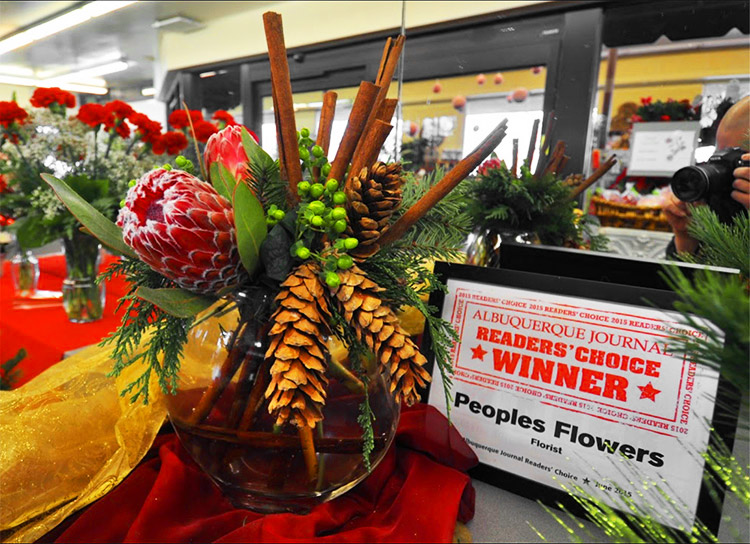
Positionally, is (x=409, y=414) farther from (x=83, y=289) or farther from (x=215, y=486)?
(x=83, y=289)

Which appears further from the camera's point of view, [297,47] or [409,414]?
[297,47]

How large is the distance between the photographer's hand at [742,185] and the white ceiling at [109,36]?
6.86ft

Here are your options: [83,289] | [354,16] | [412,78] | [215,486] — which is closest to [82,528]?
[215,486]

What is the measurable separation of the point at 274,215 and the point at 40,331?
0.96 metres

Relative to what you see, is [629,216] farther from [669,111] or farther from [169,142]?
Answer: [169,142]

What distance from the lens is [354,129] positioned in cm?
37

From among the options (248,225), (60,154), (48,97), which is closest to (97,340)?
(60,154)

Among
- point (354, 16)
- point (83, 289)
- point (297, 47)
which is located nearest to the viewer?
point (83, 289)

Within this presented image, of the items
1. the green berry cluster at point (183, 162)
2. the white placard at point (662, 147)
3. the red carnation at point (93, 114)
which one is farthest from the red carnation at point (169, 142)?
the white placard at point (662, 147)

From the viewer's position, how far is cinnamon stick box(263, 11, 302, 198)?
14.1 inches

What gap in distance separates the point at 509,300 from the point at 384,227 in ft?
0.58

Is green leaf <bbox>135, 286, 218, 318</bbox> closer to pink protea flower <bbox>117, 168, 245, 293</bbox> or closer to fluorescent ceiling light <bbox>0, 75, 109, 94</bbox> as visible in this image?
pink protea flower <bbox>117, 168, 245, 293</bbox>

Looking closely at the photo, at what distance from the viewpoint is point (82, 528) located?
0.37m

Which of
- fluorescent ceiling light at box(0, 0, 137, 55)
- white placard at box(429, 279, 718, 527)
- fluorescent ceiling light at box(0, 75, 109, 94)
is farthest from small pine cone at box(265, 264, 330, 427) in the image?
fluorescent ceiling light at box(0, 0, 137, 55)
